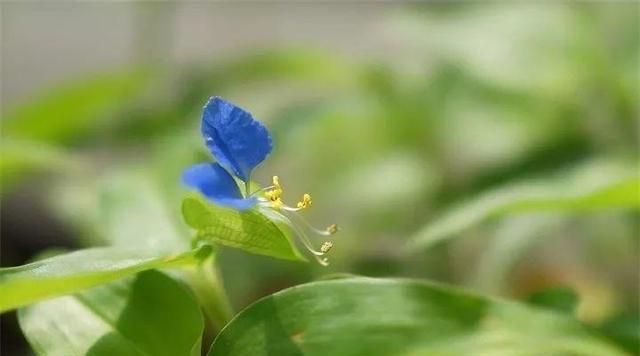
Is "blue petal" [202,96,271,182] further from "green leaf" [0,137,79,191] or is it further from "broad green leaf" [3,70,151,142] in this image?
"broad green leaf" [3,70,151,142]

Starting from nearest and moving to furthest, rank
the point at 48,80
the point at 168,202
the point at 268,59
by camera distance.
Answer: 1. the point at 168,202
2. the point at 268,59
3. the point at 48,80

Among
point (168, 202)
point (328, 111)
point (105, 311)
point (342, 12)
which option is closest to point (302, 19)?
point (342, 12)

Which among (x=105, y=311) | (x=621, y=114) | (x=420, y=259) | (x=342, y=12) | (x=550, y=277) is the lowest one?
(x=105, y=311)

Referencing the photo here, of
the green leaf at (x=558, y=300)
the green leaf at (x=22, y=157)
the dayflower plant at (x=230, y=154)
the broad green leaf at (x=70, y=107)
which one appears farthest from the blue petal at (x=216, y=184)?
the broad green leaf at (x=70, y=107)

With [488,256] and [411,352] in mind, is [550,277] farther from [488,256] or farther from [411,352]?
[411,352]

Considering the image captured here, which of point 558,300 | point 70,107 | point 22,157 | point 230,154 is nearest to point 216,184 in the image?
point 230,154

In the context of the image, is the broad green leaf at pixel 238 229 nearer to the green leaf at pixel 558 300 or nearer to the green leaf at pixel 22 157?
the green leaf at pixel 558 300
